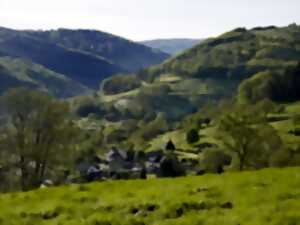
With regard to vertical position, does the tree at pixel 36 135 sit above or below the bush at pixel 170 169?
above

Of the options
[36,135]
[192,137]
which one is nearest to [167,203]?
[36,135]

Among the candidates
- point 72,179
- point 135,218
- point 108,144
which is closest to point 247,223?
point 135,218

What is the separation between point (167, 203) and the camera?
1759 cm

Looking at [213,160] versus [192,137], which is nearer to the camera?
[213,160]

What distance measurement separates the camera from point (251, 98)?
199 metres

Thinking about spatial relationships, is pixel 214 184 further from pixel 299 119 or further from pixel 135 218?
pixel 299 119

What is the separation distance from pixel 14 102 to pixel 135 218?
44.3 metres

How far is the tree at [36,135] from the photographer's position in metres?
56.6

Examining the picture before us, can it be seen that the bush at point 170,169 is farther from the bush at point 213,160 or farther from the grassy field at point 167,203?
the grassy field at point 167,203

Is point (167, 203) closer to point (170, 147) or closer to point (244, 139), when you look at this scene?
point (244, 139)

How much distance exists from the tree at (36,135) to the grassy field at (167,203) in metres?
35.6

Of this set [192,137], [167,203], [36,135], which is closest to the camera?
[167,203]

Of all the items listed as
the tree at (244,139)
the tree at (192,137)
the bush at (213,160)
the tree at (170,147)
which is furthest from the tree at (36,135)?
the tree at (192,137)

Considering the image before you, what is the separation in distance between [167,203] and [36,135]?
41.2 meters
